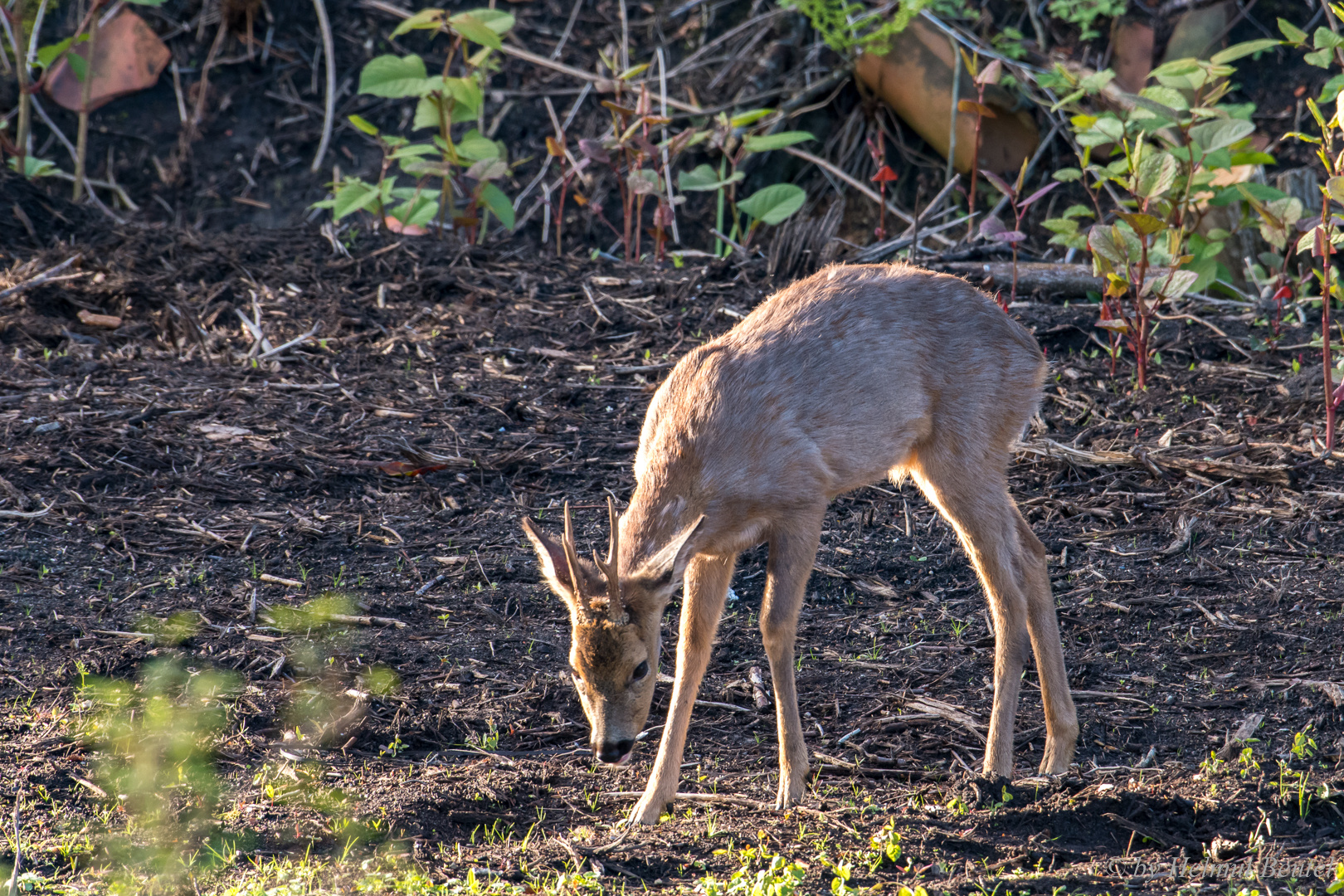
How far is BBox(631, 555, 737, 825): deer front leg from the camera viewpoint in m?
4.54

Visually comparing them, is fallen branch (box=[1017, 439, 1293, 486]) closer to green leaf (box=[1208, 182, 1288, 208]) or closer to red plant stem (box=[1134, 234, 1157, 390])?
red plant stem (box=[1134, 234, 1157, 390])

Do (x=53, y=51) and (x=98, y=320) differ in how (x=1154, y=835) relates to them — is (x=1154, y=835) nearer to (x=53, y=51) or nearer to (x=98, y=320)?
(x=98, y=320)

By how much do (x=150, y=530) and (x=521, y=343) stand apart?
2755 millimetres

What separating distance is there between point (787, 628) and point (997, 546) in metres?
1.04

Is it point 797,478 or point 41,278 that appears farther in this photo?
point 41,278

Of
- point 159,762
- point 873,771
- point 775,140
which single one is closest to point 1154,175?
point 775,140

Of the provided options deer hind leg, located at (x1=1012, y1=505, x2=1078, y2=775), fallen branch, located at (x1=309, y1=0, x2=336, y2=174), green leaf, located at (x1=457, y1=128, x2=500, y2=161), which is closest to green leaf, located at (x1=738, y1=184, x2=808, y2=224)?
green leaf, located at (x1=457, y1=128, x2=500, y2=161)

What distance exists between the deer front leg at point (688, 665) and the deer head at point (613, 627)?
0.25m

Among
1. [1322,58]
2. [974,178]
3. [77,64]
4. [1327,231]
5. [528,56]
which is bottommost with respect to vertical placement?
[77,64]

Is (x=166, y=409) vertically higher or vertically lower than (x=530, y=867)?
lower

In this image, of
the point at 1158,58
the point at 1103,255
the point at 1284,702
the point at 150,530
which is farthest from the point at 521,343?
the point at 1158,58

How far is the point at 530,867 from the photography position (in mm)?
3961

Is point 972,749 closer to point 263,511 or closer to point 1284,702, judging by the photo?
point 1284,702

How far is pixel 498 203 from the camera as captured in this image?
954 cm
